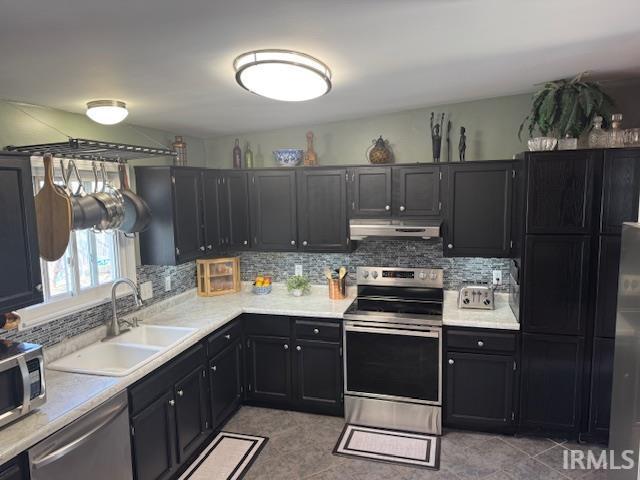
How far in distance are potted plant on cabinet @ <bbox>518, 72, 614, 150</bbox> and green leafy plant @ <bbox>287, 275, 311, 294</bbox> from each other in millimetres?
2093

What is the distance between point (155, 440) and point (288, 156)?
2371mm

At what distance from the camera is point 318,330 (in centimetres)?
349

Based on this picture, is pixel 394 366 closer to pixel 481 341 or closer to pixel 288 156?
pixel 481 341

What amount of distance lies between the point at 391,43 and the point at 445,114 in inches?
71.4

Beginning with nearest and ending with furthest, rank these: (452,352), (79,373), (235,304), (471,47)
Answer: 1. (471,47)
2. (79,373)
3. (452,352)
4. (235,304)

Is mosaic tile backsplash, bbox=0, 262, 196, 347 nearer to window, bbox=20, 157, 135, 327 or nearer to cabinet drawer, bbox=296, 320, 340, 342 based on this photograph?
window, bbox=20, 157, 135, 327

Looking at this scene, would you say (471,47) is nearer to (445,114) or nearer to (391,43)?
(391,43)

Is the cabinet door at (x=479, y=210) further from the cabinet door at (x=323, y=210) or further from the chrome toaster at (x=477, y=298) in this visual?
the cabinet door at (x=323, y=210)

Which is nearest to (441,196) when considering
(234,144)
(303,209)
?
(303,209)

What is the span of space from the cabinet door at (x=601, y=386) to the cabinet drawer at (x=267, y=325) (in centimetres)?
221

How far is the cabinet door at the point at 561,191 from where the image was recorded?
9.70 feet

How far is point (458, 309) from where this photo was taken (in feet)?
11.2

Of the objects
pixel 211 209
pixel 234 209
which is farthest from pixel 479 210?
pixel 211 209

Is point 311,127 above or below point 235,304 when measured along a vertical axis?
above
